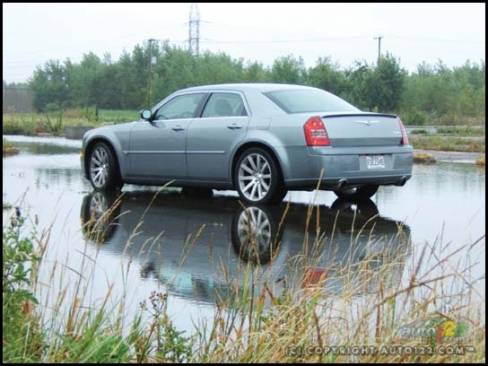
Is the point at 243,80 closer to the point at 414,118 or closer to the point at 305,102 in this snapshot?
the point at 414,118

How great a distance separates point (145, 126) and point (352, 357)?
891 cm

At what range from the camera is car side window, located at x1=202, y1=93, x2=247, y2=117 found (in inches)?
469

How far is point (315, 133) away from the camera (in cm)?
1086

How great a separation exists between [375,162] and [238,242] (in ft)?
10.5

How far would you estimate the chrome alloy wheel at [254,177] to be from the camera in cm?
1127

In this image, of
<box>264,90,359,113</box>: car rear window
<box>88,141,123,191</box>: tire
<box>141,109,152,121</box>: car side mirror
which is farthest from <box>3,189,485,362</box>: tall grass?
<box>88,141,123,191</box>: tire

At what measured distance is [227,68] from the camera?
40906 mm

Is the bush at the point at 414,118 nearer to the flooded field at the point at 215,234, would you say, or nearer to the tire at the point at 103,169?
the flooded field at the point at 215,234

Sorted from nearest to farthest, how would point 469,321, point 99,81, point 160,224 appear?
point 469,321, point 160,224, point 99,81

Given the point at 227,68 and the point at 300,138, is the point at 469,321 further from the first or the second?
the point at 227,68

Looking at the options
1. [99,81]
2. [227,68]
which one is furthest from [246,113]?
[99,81]

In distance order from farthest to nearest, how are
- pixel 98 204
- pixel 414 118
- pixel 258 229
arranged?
pixel 414 118
pixel 98 204
pixel 258 229

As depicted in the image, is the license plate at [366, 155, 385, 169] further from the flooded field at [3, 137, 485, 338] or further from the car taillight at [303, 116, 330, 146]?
the car taillight at [303, 116, 330, 146]

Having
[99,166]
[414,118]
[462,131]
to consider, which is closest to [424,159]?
[99,166]
